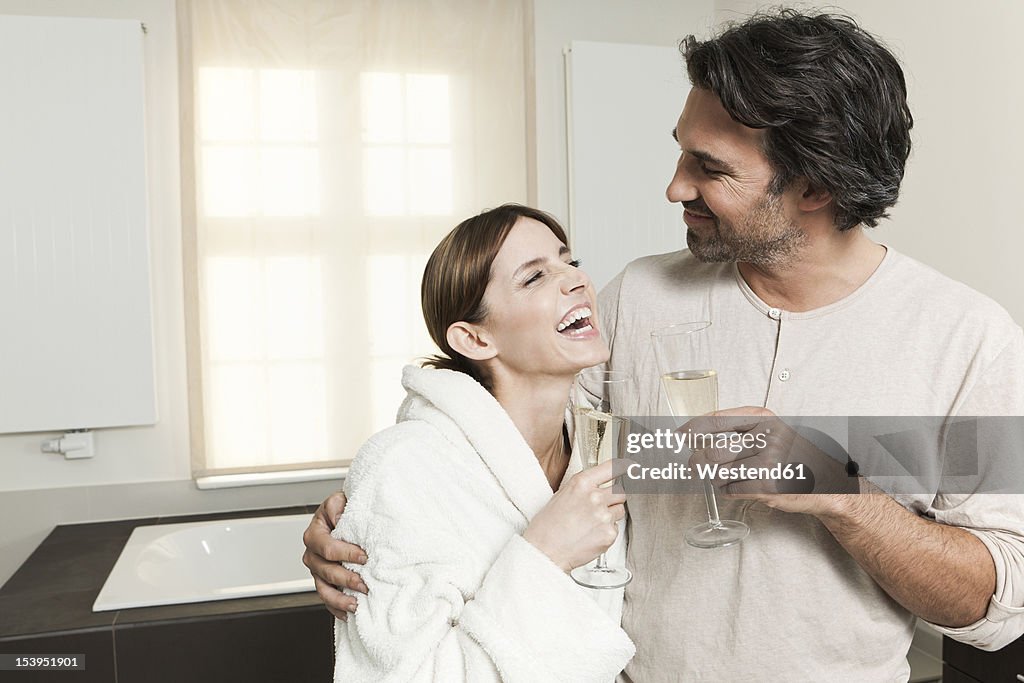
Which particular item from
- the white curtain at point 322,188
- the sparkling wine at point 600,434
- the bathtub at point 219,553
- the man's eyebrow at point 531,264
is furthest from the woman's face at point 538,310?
the white curtain at point 322,188

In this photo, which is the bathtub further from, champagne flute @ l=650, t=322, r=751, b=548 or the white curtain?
champagne flute @ l=650, t=322, r=751, b=548

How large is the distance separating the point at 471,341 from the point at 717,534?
498 mm

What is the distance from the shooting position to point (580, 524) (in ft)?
3.63

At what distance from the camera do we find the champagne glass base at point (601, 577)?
1171 millimetres

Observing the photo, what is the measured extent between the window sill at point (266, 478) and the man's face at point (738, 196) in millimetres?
2306

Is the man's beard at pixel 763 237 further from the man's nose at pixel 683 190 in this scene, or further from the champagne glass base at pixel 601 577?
the champagne glass base at pixel 601 577

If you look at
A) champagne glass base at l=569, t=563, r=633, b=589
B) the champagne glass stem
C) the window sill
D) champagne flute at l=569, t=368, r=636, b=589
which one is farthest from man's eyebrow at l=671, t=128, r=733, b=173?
the window sill

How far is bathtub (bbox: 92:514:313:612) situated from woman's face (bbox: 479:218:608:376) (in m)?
1.93

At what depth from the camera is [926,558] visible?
1157 millimetres

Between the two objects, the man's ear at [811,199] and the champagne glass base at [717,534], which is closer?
the champagne glass base at [717,534]

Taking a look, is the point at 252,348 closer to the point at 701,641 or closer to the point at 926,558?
the point at 701,641

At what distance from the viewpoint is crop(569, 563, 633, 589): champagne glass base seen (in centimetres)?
117

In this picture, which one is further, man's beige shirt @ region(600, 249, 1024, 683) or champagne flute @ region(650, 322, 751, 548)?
man's beige shirt @ region(600, 249, 1024, 683)

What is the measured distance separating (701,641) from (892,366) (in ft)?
1.59
